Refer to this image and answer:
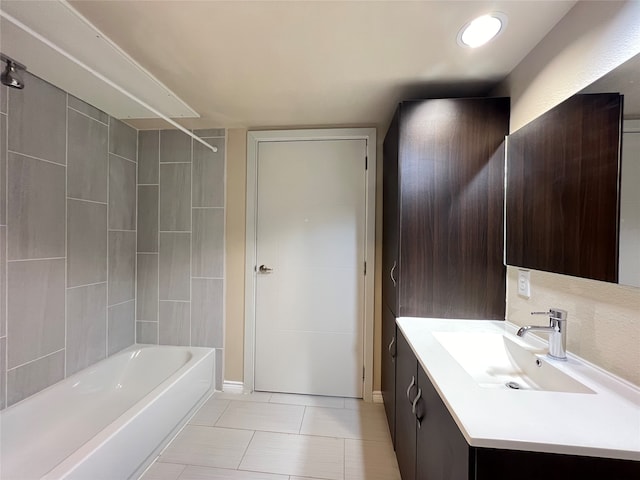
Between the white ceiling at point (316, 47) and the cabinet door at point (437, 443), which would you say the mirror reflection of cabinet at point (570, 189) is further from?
the cabinet door at point (437, 443)

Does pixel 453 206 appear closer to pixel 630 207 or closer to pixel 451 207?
pixel 451 207

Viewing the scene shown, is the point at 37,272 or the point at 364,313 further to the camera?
the point at 364,313

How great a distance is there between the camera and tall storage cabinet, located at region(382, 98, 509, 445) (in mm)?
1475

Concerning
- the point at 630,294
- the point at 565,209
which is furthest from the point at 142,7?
the point at 630,294

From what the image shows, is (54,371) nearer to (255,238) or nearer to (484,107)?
(255,238)

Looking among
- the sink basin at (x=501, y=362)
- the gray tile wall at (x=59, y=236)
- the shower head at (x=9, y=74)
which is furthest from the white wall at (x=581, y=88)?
the gray tile wall at (x=59, y=236)

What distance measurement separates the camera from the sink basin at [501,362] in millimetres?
998

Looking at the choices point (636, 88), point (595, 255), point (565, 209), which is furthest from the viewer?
point (565, 209)

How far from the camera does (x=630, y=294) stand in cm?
84

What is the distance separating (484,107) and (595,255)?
95 cm

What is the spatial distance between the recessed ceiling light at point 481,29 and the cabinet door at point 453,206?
0.29 metres

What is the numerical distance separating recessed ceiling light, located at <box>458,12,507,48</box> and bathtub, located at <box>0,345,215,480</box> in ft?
8.04

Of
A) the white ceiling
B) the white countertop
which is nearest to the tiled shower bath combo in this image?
the white ceiling

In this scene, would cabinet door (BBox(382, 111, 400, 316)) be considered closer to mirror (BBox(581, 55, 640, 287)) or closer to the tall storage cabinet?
the tall storage cabinet
